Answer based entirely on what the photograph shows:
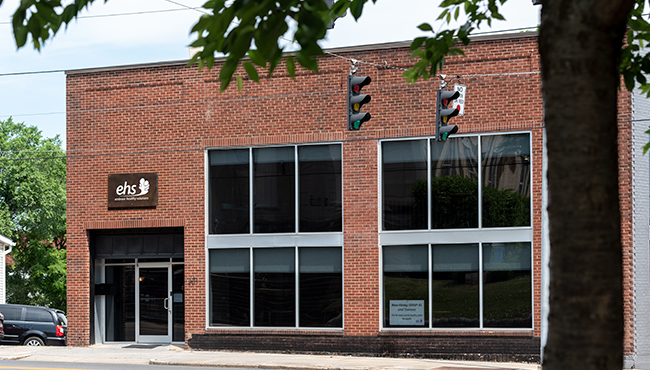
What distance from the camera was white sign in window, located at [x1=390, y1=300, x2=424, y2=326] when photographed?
17094 mm

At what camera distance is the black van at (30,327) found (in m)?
24.0

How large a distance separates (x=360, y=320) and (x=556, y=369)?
14283 millimetres

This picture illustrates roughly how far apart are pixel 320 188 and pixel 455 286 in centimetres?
395

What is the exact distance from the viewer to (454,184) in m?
17.1

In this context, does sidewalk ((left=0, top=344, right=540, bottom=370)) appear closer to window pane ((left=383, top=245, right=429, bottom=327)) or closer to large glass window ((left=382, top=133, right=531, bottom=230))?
window pane ((left=383, top=245, right=429, bottom=327))

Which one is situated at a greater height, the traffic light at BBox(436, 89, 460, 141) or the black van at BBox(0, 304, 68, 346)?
the traffic light at BBox(436, 89, 460, 141)

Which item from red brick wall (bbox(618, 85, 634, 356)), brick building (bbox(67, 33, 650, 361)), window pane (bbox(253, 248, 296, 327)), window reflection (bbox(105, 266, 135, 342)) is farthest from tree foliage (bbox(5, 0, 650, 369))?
window reflection (bbox(105, 266, 135, 342))

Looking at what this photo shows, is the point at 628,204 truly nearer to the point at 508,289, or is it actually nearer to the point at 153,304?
the point at 508,289

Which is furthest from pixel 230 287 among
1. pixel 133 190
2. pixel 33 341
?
pixel 33 341

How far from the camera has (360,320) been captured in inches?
683

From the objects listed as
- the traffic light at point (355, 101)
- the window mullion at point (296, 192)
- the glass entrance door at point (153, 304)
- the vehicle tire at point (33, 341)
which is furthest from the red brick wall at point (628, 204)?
the vehicle tire at point (33, 341)

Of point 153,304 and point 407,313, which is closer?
point 407,313

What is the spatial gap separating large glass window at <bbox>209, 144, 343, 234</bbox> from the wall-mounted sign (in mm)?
1556

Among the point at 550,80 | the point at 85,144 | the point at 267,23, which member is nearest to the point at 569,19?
the point at 550,80
